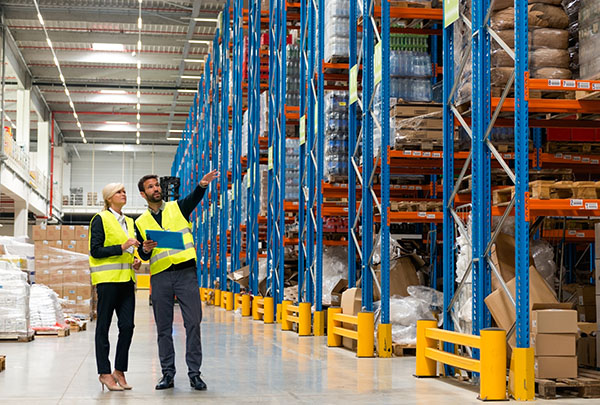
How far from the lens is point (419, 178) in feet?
36.4

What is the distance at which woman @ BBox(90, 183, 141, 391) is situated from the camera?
5910 mm

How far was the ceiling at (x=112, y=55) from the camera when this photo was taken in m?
23.9

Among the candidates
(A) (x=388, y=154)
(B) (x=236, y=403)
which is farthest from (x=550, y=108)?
(B) (x=236, y=403)

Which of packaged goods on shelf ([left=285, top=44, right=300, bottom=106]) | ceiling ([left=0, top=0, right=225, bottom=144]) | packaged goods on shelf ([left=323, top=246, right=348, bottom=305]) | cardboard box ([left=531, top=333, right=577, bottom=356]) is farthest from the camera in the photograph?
ceiling ([left=0, top=0, right=225, bottom=144])

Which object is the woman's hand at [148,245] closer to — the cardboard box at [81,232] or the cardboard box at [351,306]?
the cardboard box at [351,306]

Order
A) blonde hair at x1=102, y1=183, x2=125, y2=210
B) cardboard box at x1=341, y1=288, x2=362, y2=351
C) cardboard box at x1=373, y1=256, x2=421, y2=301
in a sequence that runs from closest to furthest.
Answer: blonde hair at x1=102, y1=183, x2=125, y2=210, cardboard box at x1=341, y1=288, x2=362, y2=351, cardboard box at x1=373, y1=256, x2=421, y2=301

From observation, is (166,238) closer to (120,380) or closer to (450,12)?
(120,380)

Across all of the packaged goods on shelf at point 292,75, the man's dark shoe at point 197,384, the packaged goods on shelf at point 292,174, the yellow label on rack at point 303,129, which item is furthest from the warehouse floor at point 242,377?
the packaged goods on shelf at point 292,75

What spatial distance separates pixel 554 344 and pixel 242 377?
256cm

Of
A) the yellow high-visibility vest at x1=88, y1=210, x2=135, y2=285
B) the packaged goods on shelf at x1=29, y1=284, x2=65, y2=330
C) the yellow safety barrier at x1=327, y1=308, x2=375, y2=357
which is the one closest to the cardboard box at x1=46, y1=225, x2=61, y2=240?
the packaged goods on shelf at x1=29, y1=284, x2=65, y2=330

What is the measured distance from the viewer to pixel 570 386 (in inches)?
217

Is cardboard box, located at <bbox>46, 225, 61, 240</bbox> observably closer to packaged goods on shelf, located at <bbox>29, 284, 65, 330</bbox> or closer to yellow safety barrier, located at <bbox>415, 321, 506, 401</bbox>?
packaged goods on shelf, located at <bbox>29, 284, 65, 330</bbox>

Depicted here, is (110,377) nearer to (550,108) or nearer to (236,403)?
(236,403)

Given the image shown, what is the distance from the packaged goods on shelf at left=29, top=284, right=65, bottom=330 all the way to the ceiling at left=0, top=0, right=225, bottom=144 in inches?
533
